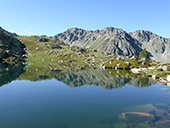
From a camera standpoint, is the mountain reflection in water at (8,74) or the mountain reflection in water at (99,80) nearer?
the mountain reflection in water at (99,80)

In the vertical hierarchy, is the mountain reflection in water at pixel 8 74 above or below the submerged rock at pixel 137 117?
above

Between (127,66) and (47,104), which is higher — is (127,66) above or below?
above

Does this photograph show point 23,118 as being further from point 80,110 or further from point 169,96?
point 169,96

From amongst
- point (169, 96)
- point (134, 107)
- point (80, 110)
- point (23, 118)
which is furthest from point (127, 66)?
point (23, 118)

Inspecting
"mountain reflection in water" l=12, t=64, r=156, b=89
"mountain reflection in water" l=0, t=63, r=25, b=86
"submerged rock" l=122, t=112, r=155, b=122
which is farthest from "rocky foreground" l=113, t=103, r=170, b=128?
"mountain reflection in water" l=0, t=63, r=25, b=86

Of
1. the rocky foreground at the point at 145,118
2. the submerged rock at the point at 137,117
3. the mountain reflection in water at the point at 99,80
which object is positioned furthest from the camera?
the mountain reflection in water at the point at 99,80

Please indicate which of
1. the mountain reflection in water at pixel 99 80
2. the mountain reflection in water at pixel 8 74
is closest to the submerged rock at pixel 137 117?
the mountain reflection in water at pixel 99 80

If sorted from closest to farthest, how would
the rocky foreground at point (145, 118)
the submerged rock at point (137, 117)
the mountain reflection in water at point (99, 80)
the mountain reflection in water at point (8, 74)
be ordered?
1. the rocky foreground at point (145, 118)
2. the submerged rock at point (137, 117)
3. the mountain reflection in water at point (99, 80)
4. the mountain reflection in water at point (8, 74)

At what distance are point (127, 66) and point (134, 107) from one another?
86.2 m

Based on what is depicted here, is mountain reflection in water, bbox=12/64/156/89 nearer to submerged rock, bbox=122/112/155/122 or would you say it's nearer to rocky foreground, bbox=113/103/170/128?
rocky foreground, bbox=113/103/170/128

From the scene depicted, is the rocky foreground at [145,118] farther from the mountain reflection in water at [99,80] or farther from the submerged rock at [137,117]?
the mountain reflection in water at [99,80]

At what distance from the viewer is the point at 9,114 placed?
2522 cm

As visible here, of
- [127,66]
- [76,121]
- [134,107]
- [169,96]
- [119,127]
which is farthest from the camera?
[127,66]

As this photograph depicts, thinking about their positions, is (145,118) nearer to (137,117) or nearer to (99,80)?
(137,117)
